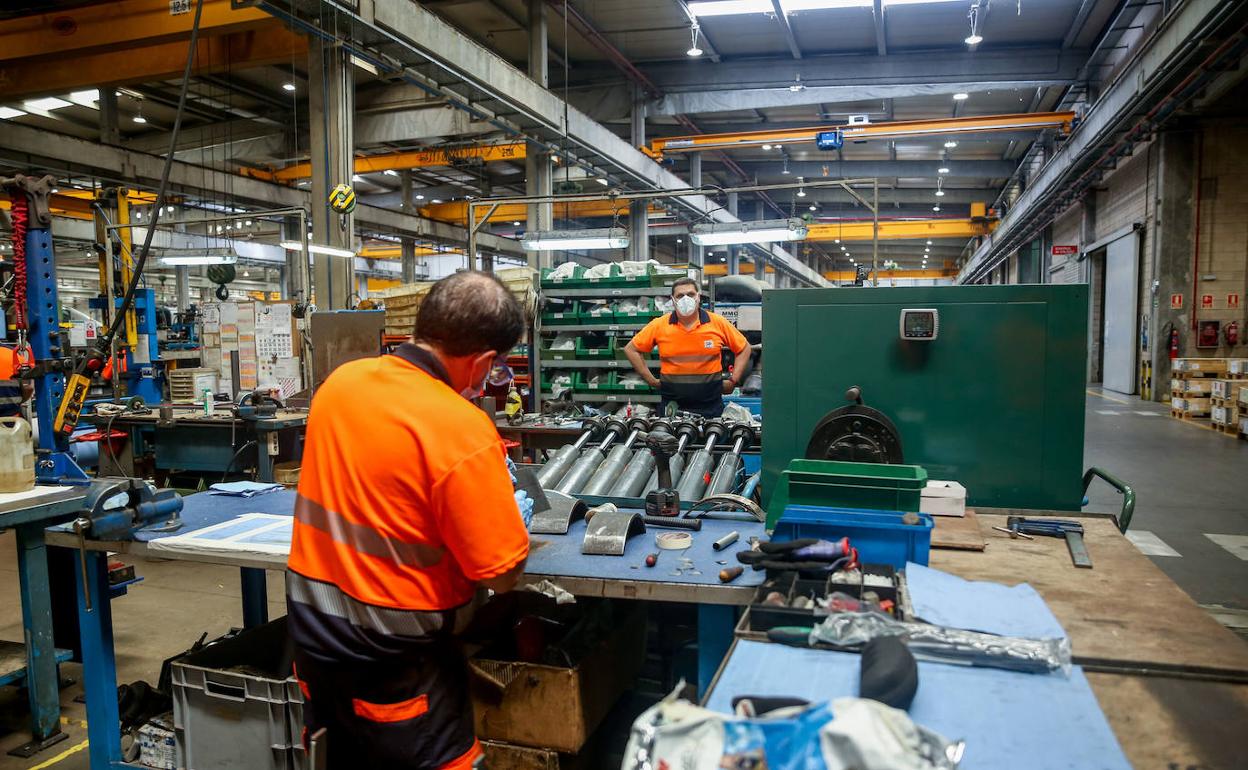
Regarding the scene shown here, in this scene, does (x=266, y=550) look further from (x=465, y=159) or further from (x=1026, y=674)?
(x=465, y=159)

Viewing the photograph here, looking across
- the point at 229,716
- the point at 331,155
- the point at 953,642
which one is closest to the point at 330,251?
the point at 331,155

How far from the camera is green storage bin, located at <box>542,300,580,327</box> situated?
21.3ft

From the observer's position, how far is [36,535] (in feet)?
8.54

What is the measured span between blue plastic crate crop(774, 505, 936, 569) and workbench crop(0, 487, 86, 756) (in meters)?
2.45

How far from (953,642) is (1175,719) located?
314 millimetres

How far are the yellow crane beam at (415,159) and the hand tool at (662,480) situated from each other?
27.5 ft

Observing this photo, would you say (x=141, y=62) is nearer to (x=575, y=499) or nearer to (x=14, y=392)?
(x=14, y=392)

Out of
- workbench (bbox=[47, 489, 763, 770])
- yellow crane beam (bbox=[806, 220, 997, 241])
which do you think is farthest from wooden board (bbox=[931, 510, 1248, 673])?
yellow crane beam (bbox=[806, 220, 997, 241])

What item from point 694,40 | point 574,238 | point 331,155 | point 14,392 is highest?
point 694,40

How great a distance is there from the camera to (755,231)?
7711 mm

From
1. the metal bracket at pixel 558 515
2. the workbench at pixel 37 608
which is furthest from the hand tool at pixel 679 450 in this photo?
the workbench at pixel 37 608

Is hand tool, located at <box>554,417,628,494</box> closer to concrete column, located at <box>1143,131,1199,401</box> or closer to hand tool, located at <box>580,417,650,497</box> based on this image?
hand tool, located at <box>580,417,650,497</box>

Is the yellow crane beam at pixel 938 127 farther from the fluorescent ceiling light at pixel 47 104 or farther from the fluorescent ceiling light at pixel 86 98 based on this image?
the fluorescent ceiling light at pixel 47 104

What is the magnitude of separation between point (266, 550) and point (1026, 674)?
1819 mm
